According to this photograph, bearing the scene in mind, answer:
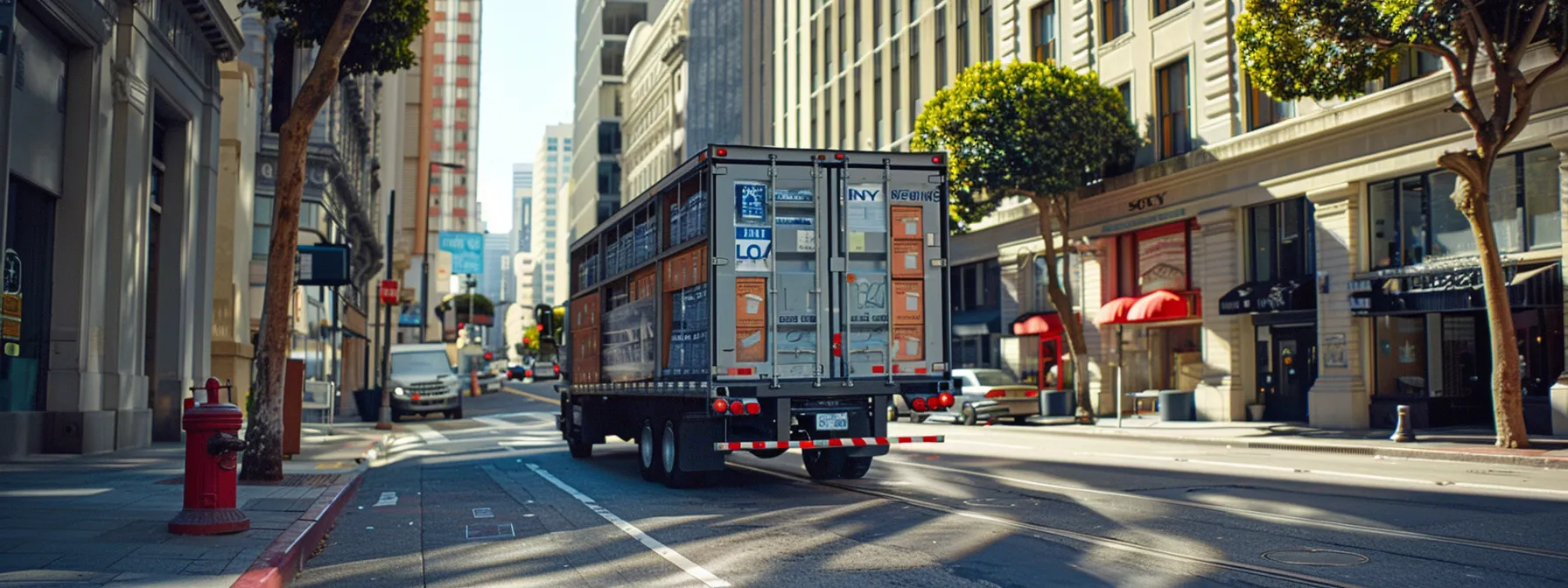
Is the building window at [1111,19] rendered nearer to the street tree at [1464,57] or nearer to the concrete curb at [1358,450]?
the street tree at [1464,57]

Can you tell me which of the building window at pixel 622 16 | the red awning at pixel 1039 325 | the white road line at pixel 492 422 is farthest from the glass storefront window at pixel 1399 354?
the building window at pixel 622 16

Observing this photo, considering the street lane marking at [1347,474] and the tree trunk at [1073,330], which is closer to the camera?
the street lane marking at [1347,474]

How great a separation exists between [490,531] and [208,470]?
2.33 meters

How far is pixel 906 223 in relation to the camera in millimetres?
14180

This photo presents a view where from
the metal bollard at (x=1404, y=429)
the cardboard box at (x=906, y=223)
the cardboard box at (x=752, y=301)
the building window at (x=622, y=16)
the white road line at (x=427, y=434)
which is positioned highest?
the building window at (x=622, y=16)

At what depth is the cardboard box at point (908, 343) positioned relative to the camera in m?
14.1

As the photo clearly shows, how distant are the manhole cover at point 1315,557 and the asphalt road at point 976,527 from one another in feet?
0.10

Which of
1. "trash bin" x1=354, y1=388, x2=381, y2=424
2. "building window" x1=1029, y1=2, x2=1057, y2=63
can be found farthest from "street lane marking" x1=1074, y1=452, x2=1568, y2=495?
"trash bin" x1=354, y1=388, x2=381, y2=424

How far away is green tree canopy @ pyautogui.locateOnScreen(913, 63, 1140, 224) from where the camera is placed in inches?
1283

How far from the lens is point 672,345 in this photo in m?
14.7

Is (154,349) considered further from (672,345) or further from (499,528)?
(499,528)

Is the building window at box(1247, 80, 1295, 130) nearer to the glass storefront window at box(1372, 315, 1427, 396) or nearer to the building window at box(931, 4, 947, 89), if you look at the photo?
the glass storefront window at box(1372, 315, 1427, 396)

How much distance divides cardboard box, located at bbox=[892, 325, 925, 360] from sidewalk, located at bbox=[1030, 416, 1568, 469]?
8944mm

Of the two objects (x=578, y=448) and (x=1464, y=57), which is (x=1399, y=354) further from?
(x=578, y=448)
